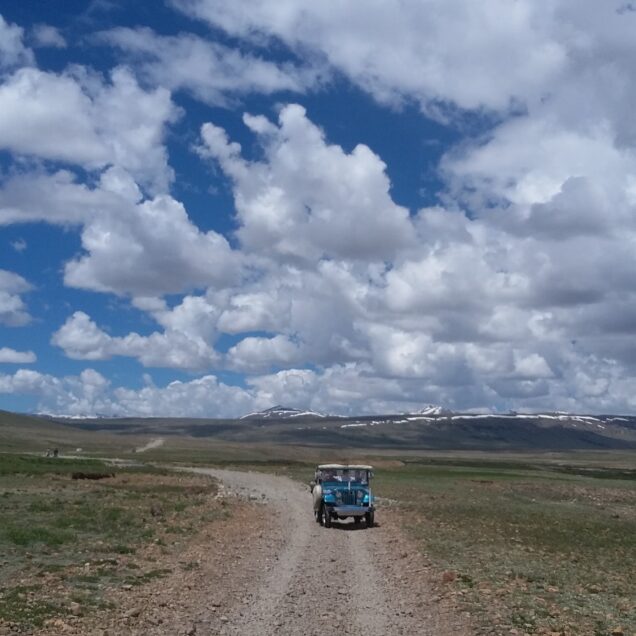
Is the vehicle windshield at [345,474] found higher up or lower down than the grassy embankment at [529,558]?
higher up

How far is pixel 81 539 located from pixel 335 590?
11835 millimetres

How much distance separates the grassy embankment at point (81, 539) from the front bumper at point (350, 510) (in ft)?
19.9

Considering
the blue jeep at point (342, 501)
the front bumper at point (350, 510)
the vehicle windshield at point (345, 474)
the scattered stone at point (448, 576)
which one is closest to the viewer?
the scattered stone at point (448, 576)

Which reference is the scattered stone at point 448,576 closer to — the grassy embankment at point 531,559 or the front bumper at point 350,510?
the grassy embankment at point 531,559

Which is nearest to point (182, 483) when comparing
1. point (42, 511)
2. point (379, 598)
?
point (42, 511)

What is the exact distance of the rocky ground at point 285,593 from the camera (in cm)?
1547

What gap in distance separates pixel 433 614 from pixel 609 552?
1844 cm

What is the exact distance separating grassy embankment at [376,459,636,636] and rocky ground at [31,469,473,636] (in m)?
1.21

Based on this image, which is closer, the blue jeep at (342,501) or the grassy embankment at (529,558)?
the grassy embankment at (529,558)

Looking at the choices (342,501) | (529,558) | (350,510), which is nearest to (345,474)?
(342,501)

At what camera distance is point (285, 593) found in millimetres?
18875

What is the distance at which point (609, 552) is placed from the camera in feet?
106

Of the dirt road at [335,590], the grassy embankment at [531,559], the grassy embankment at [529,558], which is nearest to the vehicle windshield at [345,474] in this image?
the grassy embankment at [529,558]

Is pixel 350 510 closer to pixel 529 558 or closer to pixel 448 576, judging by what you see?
pixel 529 558
